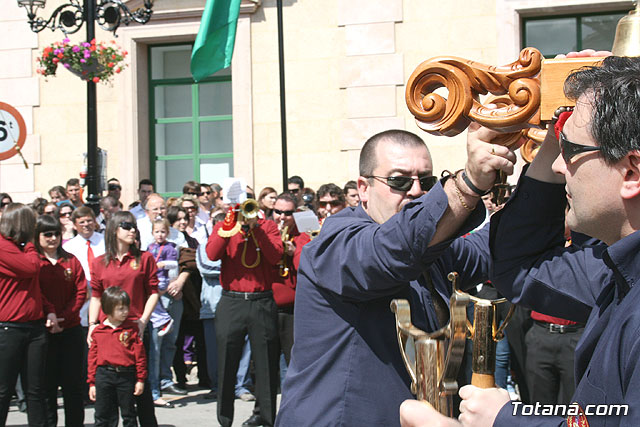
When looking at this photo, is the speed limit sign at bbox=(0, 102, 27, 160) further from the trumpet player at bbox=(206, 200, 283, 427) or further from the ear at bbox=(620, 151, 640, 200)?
the ear at bbox=(620, 151, 640, 200)

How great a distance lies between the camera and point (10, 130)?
37.8 feet

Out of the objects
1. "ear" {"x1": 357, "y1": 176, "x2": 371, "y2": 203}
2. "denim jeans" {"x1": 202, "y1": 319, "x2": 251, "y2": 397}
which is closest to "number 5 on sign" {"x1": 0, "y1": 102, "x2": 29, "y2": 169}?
Result: "denim jeans" {"x1": 202, "y1": 319, "x2": 251, "y2": 397}

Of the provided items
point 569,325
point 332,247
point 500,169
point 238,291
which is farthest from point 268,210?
point 500,169

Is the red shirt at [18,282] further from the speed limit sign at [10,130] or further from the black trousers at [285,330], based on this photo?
the speed limit sign at [10,130]

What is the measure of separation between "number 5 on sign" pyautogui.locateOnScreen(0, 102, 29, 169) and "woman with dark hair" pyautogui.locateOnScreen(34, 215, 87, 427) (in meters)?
4.15

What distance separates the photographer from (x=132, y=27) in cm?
1392

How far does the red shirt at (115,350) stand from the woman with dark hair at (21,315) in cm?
56

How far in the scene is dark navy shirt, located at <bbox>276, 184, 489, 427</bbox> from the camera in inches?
107

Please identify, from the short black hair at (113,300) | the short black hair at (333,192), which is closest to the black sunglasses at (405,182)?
the short black hair at (113,300)

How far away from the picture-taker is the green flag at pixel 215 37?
20.3 feet

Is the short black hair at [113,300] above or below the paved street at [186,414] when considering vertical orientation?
above

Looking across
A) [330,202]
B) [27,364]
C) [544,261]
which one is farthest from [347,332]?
[330,202]

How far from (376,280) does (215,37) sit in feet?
14.1

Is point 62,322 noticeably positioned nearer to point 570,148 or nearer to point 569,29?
point 570,148
